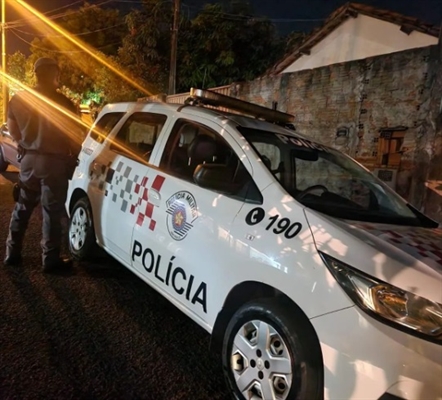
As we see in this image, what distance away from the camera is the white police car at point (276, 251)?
62.9 inches

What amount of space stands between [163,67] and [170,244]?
16.7 metres

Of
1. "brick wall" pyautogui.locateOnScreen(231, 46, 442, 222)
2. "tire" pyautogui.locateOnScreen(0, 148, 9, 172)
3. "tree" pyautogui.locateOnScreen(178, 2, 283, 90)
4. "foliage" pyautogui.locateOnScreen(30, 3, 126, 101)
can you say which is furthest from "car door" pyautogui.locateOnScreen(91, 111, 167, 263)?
"foliage" pyautogui.locateOnScreen(30, 3, 126, 101)

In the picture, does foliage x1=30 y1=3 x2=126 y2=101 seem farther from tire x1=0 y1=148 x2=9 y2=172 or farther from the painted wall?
tire x1=0 y1=148 x2=9 y2=172

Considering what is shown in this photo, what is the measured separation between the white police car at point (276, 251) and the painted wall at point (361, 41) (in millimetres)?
10706

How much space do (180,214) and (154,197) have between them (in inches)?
15.0

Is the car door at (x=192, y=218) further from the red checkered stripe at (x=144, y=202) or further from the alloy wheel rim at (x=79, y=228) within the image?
the alloy wheel rim at (x=79, y=228)

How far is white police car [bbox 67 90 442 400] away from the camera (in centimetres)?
160

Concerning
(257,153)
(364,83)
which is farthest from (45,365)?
(364,83)

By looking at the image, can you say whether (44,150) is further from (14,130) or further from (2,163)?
(2,163)

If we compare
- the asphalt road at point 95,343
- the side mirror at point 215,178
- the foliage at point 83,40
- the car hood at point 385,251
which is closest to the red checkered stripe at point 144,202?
the side mirror at point 215,178

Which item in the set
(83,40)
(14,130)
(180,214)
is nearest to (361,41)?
(14,130)

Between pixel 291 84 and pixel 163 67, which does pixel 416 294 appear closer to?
pixel 291 84

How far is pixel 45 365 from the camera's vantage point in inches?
89.8

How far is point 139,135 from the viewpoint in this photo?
148 inches
